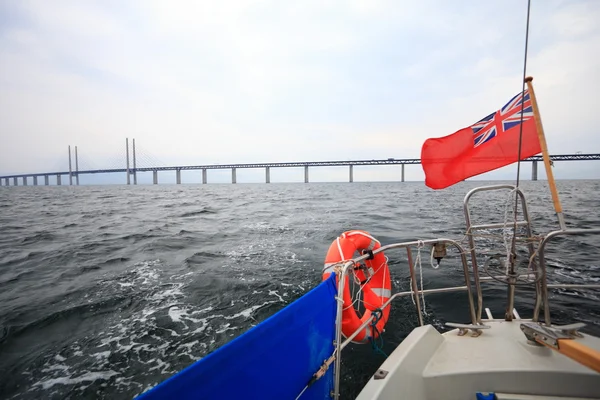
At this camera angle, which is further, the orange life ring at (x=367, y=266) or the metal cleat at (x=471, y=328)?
the orange life ring at (x=367, y=266)

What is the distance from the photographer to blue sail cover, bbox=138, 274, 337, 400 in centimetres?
119

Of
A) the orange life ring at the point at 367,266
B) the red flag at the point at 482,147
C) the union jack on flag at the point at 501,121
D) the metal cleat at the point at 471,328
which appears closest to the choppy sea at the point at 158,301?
the orange life ring at the point at 367,266

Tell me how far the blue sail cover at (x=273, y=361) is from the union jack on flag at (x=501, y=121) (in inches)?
106

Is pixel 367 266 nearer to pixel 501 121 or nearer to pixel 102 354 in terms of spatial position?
pixel 501 121

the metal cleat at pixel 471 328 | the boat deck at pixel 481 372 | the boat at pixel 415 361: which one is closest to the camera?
the boat at pixel 415 361

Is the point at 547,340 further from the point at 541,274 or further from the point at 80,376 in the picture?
the point at 80,376

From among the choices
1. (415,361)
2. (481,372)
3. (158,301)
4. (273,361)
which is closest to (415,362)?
(415,361)

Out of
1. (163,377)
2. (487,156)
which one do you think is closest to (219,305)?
(163,377)

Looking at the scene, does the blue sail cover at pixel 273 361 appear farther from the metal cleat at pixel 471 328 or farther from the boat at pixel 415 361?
the metal cleat at pixel 471 328

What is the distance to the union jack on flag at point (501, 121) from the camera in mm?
3037

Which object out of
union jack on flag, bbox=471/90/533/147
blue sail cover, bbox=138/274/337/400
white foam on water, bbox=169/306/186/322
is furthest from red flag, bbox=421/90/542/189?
white foam on water, bbox=169/306/186/322

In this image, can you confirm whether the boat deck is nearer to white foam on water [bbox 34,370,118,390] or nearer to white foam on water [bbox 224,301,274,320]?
white foam on water [bbox 224,301,274,320]

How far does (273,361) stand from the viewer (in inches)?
62.2

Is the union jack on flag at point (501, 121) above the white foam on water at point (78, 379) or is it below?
above
